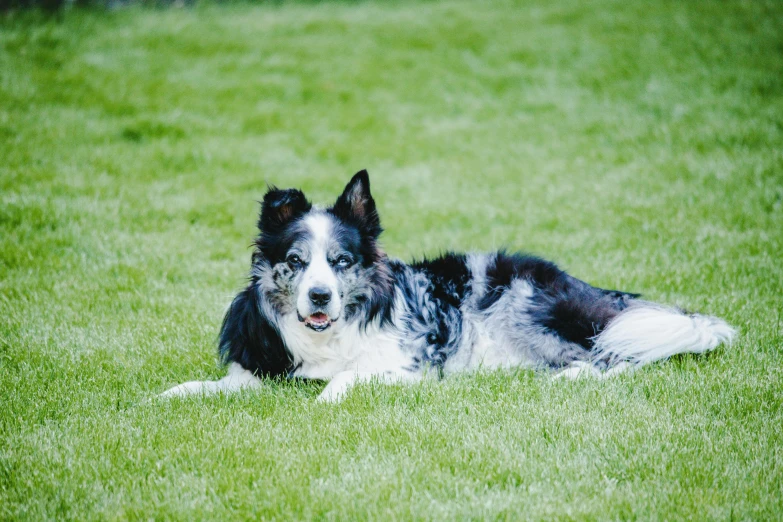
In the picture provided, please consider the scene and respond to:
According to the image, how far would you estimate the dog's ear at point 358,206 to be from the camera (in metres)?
4.81

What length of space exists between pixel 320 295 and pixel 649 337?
2.24 m

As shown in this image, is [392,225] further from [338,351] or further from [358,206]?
[338,351]

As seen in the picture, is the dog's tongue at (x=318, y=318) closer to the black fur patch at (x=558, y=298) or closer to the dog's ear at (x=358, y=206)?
the dog's ear at (x=358, y=206)

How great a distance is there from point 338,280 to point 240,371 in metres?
0.92

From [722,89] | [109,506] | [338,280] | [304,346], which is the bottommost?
[109,506]

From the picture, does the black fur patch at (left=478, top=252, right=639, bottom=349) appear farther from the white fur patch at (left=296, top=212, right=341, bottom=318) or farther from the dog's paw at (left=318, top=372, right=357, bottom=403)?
the white fur patch at (left=296, top=212, right=341, bottom=318)

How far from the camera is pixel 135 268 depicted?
23.0 ft

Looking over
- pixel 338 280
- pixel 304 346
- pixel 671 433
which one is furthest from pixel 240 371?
pixel 671 433

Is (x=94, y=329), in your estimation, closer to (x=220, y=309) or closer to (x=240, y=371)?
(x=220, y=309)

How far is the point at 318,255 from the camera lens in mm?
4633

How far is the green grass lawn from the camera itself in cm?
360

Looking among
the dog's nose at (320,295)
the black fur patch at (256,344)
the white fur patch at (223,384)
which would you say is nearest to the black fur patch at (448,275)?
the dog's nose at (320,295)

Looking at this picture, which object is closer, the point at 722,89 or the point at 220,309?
the point at 220,309

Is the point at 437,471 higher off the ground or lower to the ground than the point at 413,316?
lower
